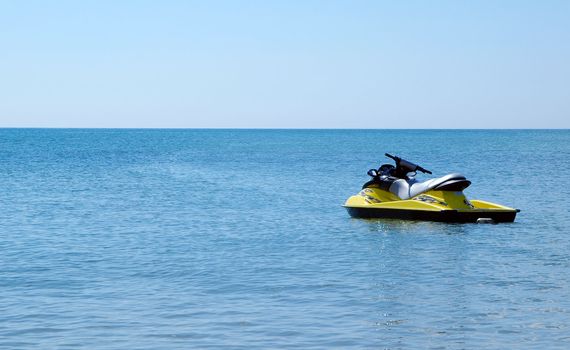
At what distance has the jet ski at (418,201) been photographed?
89.8ft

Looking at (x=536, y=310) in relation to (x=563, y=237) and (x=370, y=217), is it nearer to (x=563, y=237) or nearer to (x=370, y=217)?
(x=563, y=237)

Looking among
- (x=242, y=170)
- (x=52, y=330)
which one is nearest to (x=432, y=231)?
(x=52, y=330)

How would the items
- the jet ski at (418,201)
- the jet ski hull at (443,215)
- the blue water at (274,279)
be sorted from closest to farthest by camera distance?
the blue water at (274,279) < the jet ski hull at (443,215) < the jet ski at (418,201)

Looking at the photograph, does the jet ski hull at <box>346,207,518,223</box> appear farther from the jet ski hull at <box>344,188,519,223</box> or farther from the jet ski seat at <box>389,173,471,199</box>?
the jet ski seat at <box>389,173,471,199</box>

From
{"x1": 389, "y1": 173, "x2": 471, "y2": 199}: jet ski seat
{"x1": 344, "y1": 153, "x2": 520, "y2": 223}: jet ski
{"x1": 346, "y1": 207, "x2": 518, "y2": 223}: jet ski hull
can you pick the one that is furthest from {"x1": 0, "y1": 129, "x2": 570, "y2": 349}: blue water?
{"x1": 389, "y1": 173, "x2": 471, "y2": 199}: jet ski seat

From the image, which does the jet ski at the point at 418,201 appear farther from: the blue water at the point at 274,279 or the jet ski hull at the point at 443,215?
the blue water at the point at 274,279

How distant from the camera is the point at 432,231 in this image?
84.5ft

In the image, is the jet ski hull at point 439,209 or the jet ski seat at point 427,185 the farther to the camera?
the jet ski seat at point 427,185

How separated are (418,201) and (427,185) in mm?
576

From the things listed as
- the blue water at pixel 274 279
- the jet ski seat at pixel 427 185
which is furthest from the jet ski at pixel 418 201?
the blue water at pixel 274 279

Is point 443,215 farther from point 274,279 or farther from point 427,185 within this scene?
point 274,279

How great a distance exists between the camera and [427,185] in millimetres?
28016

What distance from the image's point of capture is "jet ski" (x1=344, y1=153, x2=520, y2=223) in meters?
27.4

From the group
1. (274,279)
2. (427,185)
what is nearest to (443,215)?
(427,185)
